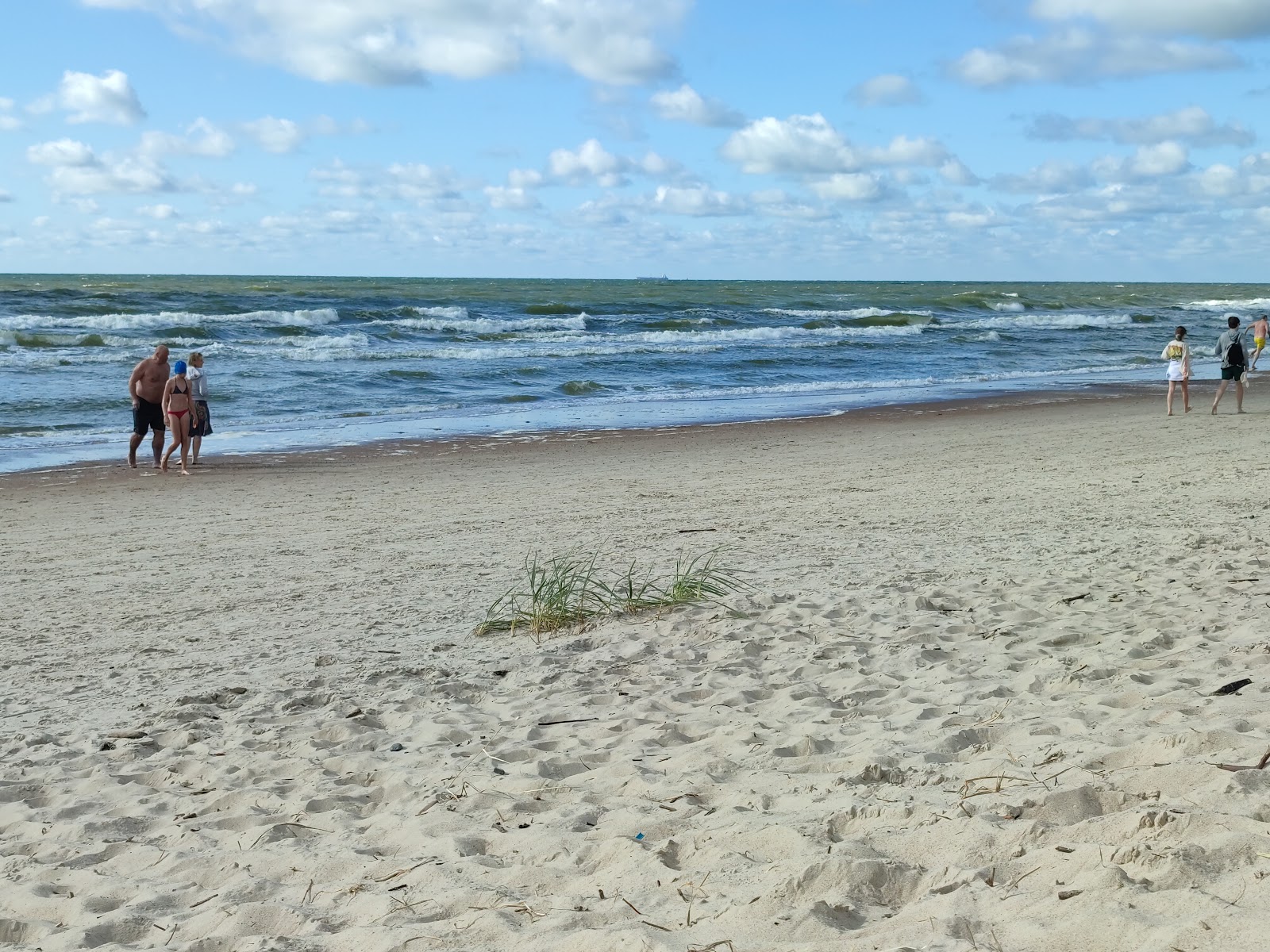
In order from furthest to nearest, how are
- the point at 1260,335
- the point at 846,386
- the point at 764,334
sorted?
the point at 764,334 < the point at 846,386 < the point at 1260,335

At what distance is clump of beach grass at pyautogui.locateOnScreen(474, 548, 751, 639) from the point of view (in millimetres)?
5984

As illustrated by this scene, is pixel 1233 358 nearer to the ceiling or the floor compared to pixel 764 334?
nearer to the floor

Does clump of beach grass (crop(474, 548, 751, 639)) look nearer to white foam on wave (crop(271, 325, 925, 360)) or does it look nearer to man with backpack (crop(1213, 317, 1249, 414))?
man with backpack (crop(1213, 317, 1249, 414))

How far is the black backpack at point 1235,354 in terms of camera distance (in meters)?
16.1

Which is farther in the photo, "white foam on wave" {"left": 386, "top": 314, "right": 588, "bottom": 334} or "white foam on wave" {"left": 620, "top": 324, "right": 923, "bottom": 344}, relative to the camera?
"white foam on wave" {"left": 386, "top": 314, "right": 588, "bottom": 334}

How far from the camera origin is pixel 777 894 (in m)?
2.87

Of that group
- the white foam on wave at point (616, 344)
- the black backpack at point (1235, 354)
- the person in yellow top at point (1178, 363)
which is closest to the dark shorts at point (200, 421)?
the person in yellow top at point (1178, 363)

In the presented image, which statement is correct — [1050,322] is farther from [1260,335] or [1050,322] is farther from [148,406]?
[148,406]

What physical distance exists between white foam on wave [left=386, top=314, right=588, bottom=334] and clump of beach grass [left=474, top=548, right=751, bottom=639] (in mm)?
31576

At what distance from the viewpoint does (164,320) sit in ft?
120

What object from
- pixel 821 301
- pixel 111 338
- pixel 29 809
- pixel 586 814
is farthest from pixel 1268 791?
pixel 821 301

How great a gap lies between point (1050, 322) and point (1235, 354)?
3389 cm

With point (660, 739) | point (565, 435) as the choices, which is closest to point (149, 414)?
point (565, 435)

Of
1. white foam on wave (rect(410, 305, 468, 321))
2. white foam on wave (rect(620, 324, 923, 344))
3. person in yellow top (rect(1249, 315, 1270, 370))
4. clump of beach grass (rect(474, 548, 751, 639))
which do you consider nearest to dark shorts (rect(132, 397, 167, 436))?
clump of beach grass (rect(474, 548, 751, 639))
